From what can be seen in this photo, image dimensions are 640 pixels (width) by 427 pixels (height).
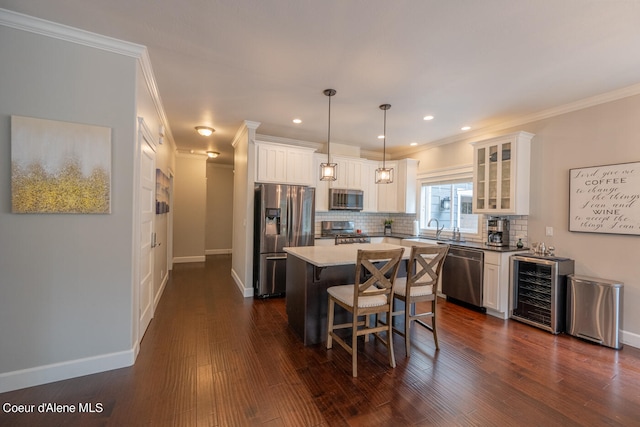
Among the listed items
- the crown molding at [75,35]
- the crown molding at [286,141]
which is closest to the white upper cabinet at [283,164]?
the crown molding at [286,141]

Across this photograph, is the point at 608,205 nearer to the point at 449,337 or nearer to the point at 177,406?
the point at 449,337

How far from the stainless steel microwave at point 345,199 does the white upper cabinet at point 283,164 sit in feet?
2.23

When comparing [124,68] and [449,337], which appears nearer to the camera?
[124,68]

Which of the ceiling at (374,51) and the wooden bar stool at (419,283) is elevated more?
the ceiling at (374,51)

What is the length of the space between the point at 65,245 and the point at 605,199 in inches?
218

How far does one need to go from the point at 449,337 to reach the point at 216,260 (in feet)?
20.8

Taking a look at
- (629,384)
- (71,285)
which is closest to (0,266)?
(71,285)

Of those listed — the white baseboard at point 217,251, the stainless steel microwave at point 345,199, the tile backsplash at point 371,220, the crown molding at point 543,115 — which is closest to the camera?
the crown molding at point 543,115

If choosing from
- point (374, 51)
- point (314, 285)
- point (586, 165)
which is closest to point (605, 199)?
point (586, 165)

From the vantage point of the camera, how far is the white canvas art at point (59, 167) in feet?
6.77

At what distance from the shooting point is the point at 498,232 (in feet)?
13.7

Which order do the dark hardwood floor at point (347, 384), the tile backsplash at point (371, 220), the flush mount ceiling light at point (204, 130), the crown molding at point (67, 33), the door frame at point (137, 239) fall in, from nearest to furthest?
the dark hardwood floor at point (347, 384), the crown molding at point (67, 33), the door frame at point (137, 239), the flush mount ceiling light at point (204, 130), the tile backsplash at point (371, 220)

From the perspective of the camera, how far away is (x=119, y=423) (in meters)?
1.78

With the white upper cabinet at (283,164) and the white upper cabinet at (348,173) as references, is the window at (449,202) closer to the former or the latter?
the white upper cabinet at (348,173)
